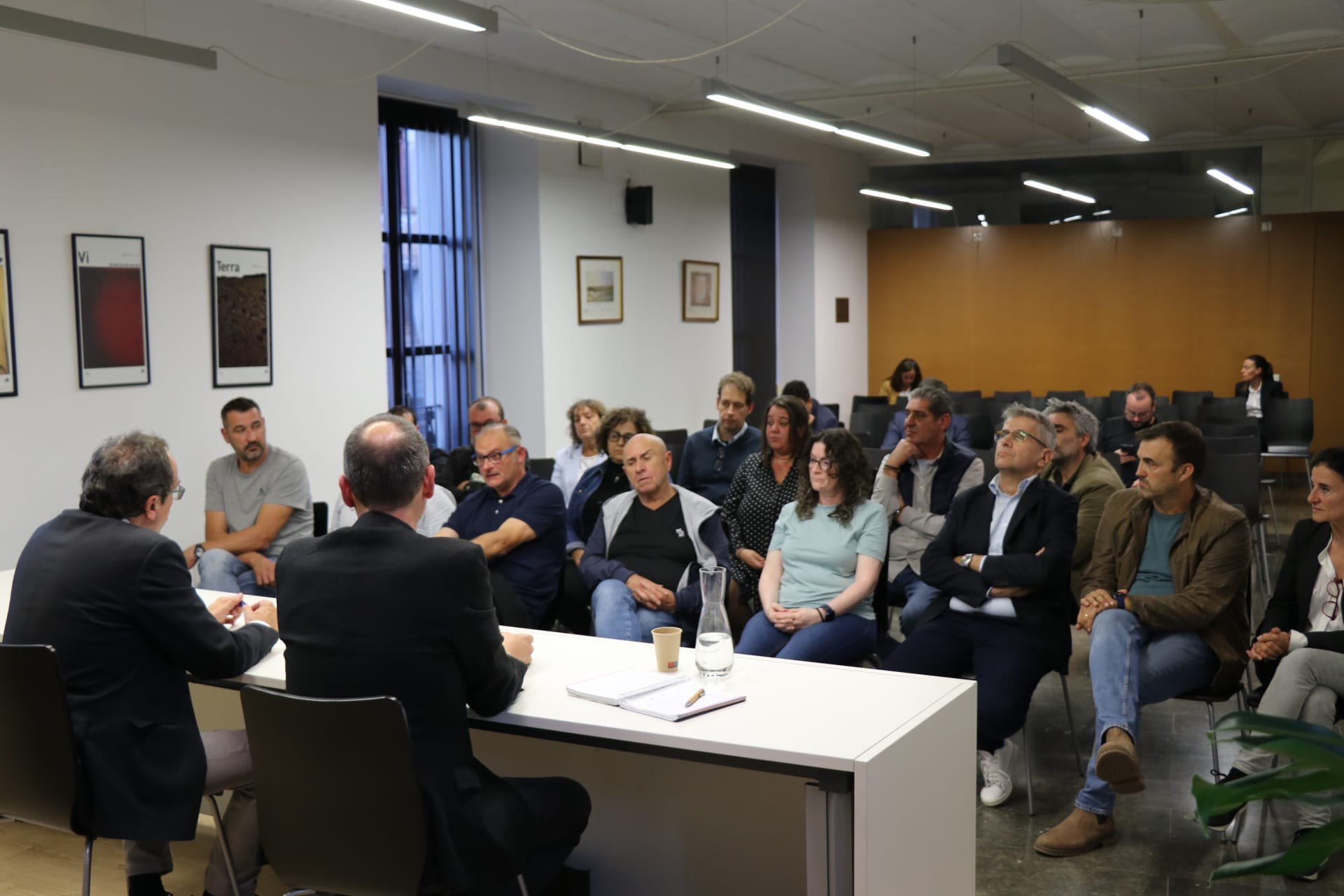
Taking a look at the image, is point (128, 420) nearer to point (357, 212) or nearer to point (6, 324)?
point (6, 324)

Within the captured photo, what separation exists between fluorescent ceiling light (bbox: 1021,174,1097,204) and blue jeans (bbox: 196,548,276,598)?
375 inches

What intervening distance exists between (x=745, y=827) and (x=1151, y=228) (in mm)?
12216

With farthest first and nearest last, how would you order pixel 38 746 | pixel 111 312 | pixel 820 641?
1. pixel 111 312
2. pixel 820 641
3. pixel 38 746

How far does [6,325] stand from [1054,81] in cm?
597

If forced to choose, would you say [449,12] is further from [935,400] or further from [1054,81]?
[1054,81]

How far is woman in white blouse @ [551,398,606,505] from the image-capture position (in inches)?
249

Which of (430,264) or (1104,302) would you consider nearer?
(430,264)

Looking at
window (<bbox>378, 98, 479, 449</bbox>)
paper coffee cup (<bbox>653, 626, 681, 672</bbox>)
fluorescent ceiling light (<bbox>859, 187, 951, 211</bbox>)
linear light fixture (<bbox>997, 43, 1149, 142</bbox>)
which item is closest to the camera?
paper coffee cup (<bbox>653, 626, 681, 672</bbox>)

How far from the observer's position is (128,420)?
20.4 ft

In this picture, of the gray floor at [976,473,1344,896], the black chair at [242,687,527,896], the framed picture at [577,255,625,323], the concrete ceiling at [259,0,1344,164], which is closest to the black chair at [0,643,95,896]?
the black chair at [242,687,527,896]

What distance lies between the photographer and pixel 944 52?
351 inches

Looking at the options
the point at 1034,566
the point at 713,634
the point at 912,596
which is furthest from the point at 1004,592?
the point at 713,634

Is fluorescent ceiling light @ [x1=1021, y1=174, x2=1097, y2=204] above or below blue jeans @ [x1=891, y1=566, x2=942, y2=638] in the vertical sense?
above

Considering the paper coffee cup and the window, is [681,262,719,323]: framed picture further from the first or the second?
the paper coffee cup
